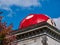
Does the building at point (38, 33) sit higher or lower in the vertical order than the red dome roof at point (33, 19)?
lower

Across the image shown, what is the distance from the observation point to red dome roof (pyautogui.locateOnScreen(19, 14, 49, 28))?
2968 cm

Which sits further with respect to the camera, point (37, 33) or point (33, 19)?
point (33, 19)

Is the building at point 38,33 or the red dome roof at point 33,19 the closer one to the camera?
the building at point 38,33

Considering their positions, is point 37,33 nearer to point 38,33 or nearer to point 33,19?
point 38,33

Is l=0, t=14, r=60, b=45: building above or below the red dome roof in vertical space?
below

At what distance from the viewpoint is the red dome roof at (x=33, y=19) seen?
97.4ft

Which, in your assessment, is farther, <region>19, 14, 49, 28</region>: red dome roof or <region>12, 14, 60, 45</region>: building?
<region>19, 14, 49, 28</region>: red dome roof

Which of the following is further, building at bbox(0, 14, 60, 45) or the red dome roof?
the red dome roof

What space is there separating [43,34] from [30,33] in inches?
71.0

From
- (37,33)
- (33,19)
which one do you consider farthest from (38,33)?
(33,19)

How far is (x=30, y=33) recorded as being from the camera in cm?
2822

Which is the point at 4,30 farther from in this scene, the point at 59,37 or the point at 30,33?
the point at 59,37

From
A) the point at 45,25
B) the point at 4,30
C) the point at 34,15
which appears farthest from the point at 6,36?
the point at 34,15

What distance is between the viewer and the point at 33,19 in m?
29.9
